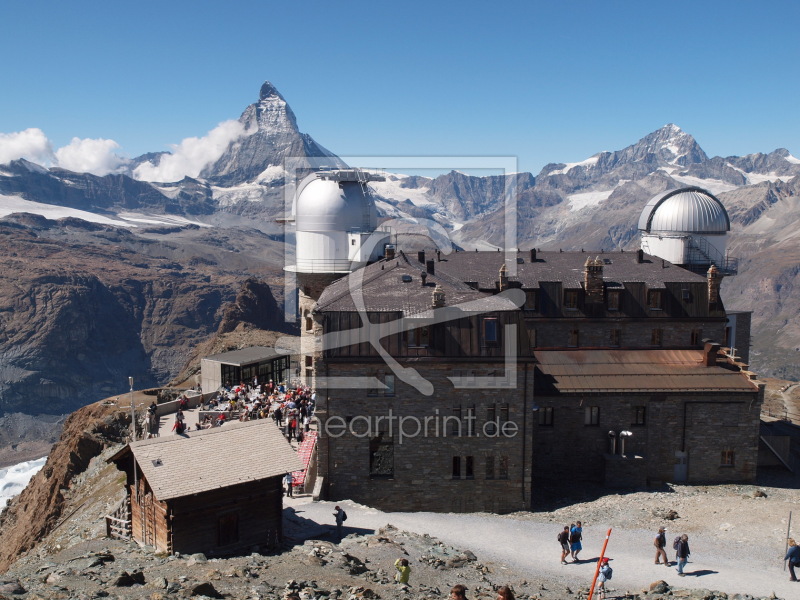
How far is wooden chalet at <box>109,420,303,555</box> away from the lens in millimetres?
29266

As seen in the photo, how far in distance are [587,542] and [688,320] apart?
2170 cm

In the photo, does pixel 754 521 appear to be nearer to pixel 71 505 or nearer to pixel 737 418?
pixel 737 418

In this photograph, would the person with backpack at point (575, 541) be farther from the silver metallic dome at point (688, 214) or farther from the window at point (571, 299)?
the silver metallic dome at point (688, 214)

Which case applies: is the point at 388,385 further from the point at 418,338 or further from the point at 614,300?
the point at 614,300

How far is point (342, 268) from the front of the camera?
53906 millimetres

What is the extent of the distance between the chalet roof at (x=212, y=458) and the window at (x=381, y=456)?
754 centimetres

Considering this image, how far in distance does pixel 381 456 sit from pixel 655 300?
22.8 m

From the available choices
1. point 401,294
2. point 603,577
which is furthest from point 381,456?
→ point 603,577

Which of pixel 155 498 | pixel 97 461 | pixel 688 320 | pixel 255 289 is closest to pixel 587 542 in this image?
pixel 155 498

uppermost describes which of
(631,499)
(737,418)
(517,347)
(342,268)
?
(342,268)

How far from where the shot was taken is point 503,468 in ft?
131

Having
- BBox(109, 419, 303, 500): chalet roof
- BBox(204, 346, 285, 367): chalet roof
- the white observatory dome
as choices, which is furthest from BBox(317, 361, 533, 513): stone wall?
BBox(204, 346, 285, 367): chalet roof

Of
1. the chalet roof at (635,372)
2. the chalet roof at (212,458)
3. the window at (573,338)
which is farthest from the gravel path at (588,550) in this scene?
the window at (573,338)

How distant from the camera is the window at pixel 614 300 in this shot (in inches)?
2013
